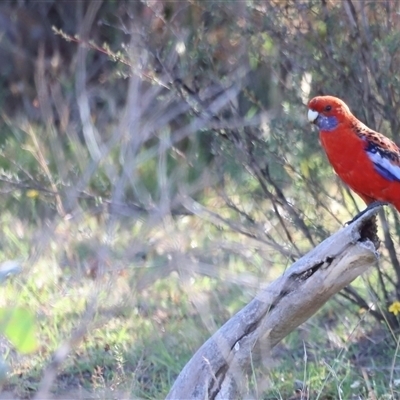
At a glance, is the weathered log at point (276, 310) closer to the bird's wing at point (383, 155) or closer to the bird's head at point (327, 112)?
the bird's wing at point (383, 155)

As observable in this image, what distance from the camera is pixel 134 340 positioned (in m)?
4.27

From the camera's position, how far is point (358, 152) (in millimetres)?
3705

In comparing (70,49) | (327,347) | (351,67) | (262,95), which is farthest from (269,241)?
(70,49)

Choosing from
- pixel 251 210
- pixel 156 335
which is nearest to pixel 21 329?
pixel 156 335

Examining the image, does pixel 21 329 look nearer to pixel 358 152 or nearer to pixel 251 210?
pixel 358 152

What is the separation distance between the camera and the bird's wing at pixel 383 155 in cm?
366

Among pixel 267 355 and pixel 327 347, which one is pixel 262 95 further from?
pixel 267 355

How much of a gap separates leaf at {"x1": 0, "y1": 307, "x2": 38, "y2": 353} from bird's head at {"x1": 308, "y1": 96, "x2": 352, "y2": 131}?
239 cm

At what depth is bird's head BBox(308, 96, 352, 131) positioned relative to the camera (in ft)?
12.2

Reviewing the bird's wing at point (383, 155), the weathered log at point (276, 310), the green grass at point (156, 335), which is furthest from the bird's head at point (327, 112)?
the weathered log at point (276, 310)

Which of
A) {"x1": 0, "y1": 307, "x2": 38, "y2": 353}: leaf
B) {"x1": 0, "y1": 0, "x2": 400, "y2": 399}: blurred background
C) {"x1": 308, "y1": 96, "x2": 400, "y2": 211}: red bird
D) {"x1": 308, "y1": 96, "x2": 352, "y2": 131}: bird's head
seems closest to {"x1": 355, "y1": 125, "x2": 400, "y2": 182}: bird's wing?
{"x1": 308, "y1": 96, "x2": 400, "y2": 211}: red bird

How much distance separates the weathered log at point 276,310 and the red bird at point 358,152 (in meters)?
0.64

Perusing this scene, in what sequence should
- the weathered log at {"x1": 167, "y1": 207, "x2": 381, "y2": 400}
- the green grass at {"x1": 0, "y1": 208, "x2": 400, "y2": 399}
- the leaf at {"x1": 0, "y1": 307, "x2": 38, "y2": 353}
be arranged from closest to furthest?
the leaf at {"x1": 0, "y1": 307, "x2": 38, "y2": 353} < the weathered log at {"x1": 167, "y1": 207, "x2": 381, "y2": 400} < the green grass at {"x1": 0, "y1": 208, "x2": 400, "y2": 399}

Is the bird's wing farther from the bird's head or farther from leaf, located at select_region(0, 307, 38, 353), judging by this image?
leaf, located at select_region(0, 307, 38, 353)
